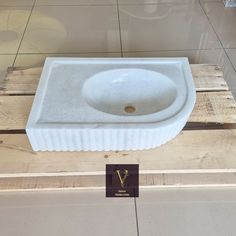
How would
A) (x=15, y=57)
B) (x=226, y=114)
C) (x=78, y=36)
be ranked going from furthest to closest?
(x=78, y=36) < (x=15, y=57) < (x=226, y=114)

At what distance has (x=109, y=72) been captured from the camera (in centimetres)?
85

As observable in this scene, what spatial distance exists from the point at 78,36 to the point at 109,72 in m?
0.66

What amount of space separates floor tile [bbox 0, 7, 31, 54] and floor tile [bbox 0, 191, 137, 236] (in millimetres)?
788

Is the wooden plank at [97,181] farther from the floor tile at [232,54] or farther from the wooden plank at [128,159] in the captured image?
the floor tile at [232,54]

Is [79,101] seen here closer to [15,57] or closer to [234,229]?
[234,229]

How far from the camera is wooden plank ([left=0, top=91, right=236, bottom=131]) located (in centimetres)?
81

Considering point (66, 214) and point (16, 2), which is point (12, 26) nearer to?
point (16, 2)

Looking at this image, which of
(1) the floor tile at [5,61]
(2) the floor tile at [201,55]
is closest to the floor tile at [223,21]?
(2) the floor tile at [201,55]

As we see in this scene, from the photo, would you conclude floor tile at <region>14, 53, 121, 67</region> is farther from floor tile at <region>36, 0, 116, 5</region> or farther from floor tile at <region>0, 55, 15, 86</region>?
floor tile at <region>36, 0, 116, 5</region>

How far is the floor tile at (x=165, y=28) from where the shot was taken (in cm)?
139

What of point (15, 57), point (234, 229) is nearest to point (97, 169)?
point (234, 229)

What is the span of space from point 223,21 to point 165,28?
1.05 feet

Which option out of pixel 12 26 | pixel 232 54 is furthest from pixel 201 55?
pixel 12 26

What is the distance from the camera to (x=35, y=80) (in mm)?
949
